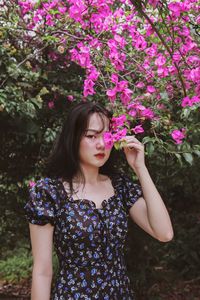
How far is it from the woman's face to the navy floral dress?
0.16 metres

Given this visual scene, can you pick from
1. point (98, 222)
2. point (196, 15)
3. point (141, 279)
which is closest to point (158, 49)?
point (196, 15)

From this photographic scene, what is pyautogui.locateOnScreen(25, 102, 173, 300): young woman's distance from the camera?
6.33 ft

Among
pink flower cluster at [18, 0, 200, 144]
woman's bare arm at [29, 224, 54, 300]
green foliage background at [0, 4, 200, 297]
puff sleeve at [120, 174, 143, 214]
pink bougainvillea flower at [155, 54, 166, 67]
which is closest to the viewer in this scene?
woman's bare arm at [29, 224, 54, 300]

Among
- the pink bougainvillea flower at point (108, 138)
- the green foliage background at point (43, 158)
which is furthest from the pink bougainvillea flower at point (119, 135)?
the green foliage background at point (43, 158)

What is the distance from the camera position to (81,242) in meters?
1.93

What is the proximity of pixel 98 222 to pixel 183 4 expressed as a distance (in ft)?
3.46

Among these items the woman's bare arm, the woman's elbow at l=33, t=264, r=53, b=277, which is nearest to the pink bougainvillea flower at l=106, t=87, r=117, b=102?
the woman's bare arm

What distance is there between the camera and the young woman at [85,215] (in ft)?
6.33

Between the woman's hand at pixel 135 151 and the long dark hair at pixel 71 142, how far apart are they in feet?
0.49

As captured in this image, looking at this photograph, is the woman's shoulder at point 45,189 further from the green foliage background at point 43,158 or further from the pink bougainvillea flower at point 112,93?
the green foliage background at point 43,158

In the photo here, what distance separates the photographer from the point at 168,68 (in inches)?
94.6

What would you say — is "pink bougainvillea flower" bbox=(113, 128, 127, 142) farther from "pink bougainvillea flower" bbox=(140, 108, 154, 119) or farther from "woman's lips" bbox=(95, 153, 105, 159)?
"pink bougainvillea flower" bbox=(140, 108, 154, 119)

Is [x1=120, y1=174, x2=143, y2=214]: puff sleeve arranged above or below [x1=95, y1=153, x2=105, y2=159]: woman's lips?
below

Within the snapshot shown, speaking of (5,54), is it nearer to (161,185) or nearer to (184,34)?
(184,34)
